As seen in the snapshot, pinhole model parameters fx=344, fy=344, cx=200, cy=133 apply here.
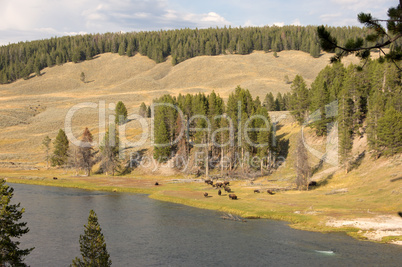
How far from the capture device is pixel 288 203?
2186 inches

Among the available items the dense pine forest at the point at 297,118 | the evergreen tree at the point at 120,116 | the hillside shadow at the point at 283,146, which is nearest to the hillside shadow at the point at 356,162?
the dense pine forest at the point at 297,118

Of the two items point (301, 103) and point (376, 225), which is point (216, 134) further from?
point (376, 225)

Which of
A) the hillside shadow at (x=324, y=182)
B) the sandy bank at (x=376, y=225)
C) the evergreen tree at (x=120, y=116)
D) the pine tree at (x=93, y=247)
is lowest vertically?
the sandy bank at (x=376, y=225)

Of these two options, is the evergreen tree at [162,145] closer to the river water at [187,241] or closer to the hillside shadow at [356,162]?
the river water at [187,241]

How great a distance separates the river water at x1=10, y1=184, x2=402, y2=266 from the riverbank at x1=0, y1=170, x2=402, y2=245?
249 centimetres

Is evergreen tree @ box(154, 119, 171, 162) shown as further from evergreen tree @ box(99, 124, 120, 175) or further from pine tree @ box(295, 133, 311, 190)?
pine tree @ box(295, 133, 311, 190)

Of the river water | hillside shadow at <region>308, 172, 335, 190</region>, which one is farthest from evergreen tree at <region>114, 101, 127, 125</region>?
hillside shadow at <region>308, 172, 335, 190</region>

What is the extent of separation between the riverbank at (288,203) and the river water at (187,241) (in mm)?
2492

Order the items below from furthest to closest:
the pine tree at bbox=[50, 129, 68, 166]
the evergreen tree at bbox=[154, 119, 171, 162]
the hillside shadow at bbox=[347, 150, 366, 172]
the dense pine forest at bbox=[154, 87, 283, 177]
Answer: the pine tree at bbox=[50, 129, 68, 166] < the evergreen tree at bbox=[154, 119, 171, 162] < the dense pine forest at bbox=[154, 87, 283, 177] < the hillside shadow at bbox=[347, 150, 366, 172]

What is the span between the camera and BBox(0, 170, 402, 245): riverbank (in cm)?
4269

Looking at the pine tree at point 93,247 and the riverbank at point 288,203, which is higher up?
the pine tree at point 93,247

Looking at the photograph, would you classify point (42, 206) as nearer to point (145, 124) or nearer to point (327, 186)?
point (327, 186)

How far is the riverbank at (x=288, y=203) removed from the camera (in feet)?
140

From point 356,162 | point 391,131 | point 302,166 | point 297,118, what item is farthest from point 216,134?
point 391,131
